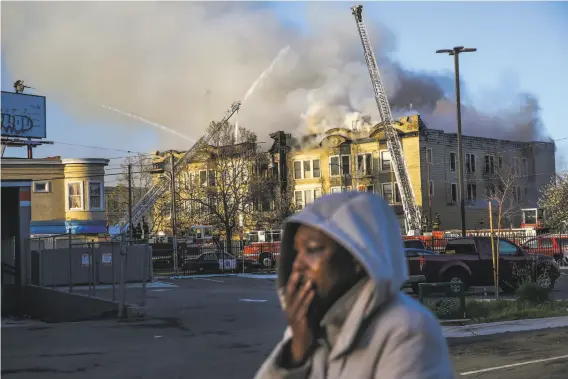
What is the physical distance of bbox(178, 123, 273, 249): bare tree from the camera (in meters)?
45.7

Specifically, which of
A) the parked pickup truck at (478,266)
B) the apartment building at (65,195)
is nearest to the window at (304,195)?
the apartment building at (65,195)

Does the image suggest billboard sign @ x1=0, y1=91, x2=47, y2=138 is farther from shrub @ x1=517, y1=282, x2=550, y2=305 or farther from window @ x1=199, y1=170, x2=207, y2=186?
shrub @ x1=517, y1=282, x2=550, y2=305

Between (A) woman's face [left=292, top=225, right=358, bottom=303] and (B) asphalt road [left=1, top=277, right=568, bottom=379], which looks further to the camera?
(B) asphalt road [left=1, top=277, right=568, bottom=379]

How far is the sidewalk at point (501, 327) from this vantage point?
13.2 metres

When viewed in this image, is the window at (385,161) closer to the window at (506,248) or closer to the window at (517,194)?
the window at (517,194)

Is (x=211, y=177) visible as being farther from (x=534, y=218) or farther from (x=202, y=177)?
(x=534, y=218)

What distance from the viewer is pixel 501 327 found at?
532 inches

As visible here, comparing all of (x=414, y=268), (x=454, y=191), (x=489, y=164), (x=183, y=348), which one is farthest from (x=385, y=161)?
(x=183, y=348)

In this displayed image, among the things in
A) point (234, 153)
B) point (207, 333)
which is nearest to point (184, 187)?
point (234, 153)

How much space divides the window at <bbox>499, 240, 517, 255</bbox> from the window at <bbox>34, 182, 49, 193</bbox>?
3243cm

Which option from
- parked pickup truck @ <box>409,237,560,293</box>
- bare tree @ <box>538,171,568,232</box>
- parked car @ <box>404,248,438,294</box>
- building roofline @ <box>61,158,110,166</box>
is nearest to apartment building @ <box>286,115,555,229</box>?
bare tree @ <box>538,171,568,232</box>

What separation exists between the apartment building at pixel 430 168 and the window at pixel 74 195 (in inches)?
779

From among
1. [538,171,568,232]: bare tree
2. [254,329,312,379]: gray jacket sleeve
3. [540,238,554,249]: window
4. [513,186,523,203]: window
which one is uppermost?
[513,186,523,203]: window

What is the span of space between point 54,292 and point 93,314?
93.5 inches
